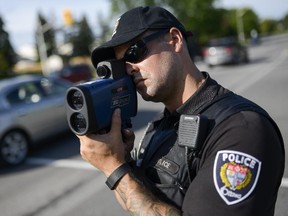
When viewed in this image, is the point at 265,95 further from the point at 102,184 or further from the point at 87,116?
the point at 87,116

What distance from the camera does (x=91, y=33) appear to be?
7619 centimetres

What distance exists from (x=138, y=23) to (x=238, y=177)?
0.80m

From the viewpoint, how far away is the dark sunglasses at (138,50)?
1.63 meters

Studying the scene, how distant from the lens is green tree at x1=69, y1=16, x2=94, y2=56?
70.2 meters

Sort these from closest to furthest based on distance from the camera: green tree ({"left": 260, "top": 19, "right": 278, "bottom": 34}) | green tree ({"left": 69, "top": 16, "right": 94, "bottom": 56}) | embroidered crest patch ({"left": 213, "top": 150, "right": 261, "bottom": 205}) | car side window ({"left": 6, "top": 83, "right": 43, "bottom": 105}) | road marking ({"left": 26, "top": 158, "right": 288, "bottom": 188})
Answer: embroidered crest patch ({"left": 213, "top": 150, "right": 261, "bottom": 205}) → road marking ({"left": 26, "top": 158, "right": 288, "bottom": 188}) → car side window ({"left": 6, "top": 83, "right": 43, "bottom": 105}) → green tree ({"left": 69, "top": 16, "right": 94, "bottom": 56}) → green tree ({"left": 260, "top": 19, "right": 278, "bottom": 34})

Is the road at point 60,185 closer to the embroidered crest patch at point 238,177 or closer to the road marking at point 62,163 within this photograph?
the road marking at point 62,163

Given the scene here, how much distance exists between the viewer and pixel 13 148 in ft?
20.6

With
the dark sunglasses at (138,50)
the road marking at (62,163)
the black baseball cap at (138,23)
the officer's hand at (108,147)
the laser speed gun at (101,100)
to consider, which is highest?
the black baseball cap at (138,23)

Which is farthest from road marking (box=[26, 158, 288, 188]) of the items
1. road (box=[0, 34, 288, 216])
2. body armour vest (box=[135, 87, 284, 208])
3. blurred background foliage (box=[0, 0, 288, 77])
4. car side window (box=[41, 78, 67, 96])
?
blurred background foliage (box=[0, 0, 288, 77])

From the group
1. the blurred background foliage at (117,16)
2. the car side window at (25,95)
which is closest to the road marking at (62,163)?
the car side window at (25,95)

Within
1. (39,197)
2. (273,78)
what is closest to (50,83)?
(39,197)

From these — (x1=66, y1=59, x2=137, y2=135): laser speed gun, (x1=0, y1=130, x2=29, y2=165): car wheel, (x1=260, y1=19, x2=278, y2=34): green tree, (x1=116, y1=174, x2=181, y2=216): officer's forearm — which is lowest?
(x1=260, y1=19, x2=278, y2=34): green tree

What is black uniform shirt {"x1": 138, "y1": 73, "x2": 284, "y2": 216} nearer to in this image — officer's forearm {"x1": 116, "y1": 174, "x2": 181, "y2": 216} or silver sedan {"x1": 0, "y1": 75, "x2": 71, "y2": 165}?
officer's forearm {"x1": 116, "y1": 174, "x2": 181, "y2": 216}

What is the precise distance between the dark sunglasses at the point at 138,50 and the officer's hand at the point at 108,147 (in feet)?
0.90
